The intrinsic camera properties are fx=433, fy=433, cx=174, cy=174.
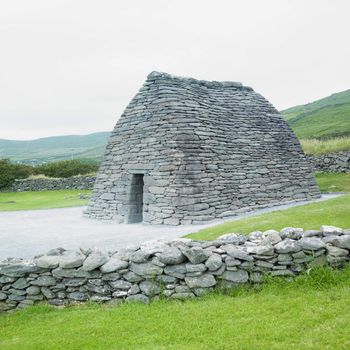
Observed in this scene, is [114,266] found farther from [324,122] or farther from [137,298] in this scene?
[324,122]

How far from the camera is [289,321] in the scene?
5.54 meters

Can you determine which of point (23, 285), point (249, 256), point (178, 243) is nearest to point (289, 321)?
point (249, 256)

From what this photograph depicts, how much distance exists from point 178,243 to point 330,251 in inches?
100

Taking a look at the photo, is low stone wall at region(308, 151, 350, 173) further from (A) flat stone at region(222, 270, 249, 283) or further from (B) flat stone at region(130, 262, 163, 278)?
(B) flat stone at region(130, 262, 163, 278)

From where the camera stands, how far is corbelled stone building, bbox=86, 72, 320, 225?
15.5 meters

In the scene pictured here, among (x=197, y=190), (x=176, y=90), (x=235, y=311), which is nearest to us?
(x=235, y=311)

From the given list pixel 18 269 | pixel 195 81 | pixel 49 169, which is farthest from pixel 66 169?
pixel 18 269

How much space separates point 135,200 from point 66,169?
2819 centimetres

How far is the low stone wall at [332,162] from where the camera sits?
27344mm

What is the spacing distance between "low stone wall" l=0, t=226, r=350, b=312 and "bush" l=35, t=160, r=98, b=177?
36.5m

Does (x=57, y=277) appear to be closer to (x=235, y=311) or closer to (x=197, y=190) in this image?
(x=235, y=311)

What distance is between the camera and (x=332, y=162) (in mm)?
28359

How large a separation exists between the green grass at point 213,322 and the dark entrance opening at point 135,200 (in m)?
9.61

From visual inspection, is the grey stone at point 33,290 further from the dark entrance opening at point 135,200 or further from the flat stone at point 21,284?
the dark entrance opening at point 135,200
